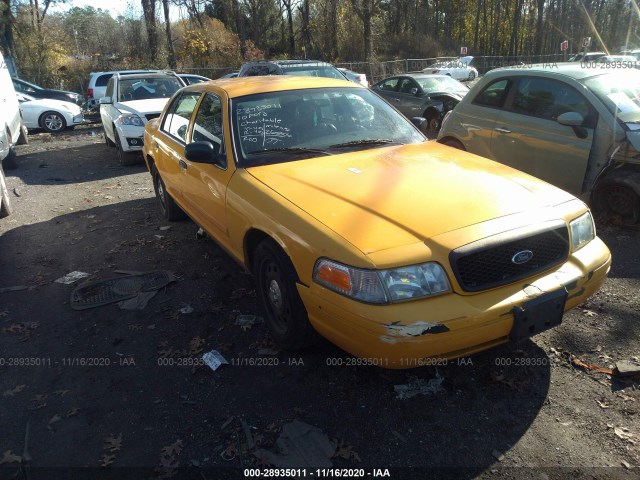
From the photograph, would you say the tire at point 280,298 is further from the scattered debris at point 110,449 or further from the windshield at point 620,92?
the windshield at point 620,92

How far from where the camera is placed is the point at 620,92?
5266mm

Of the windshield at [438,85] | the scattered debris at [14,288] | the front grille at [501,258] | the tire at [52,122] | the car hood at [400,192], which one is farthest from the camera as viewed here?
the tire at [52,122]

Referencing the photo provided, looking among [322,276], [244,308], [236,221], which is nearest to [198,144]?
[236,221]

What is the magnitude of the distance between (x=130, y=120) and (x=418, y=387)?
27.7ft

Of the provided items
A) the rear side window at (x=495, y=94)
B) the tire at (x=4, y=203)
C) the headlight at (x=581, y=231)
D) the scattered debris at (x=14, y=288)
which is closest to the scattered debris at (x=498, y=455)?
the headlight at (x=581, y=231)

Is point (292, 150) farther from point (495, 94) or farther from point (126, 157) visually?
point (126, 157)

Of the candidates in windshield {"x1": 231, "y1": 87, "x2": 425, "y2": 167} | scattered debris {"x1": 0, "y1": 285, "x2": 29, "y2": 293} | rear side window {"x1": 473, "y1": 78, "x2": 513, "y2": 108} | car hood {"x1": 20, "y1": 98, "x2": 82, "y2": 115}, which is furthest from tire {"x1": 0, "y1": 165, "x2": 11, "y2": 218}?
car hood {"x1": 20, "y1": 98, "x2": 82, "y2": 115}

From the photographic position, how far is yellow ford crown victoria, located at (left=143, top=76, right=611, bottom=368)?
2.53 metres

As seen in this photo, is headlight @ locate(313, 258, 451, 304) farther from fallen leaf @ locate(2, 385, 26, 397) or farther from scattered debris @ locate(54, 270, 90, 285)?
scattered debris @ locate(54, 270, 90, 285)

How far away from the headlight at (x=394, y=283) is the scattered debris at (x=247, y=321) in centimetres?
141

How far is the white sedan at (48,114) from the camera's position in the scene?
14.5m

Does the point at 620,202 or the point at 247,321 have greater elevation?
the point at 620,202

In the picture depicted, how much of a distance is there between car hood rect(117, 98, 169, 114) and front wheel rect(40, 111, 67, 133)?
6328 millimetres

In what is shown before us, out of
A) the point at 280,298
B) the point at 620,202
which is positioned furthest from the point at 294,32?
the point at 280,298
